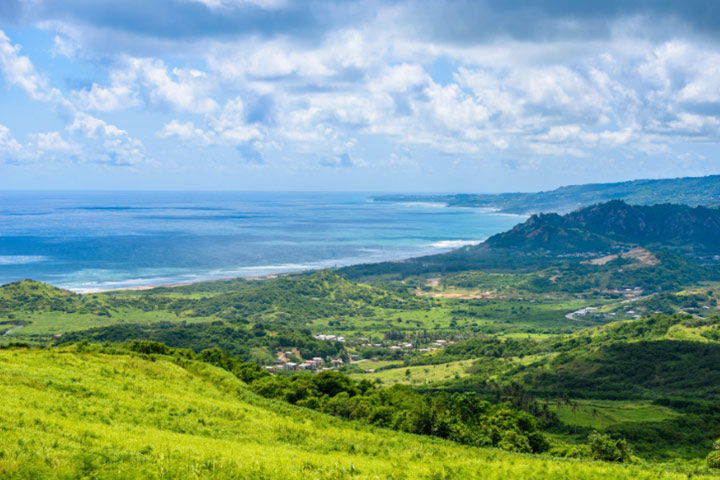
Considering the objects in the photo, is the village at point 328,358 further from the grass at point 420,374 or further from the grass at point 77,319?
the grass at point 77,319

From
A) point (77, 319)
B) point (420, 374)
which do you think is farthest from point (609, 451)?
Answer: point (77, 319)

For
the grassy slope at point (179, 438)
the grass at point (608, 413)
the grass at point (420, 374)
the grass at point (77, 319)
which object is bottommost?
the grass at point (420, 374)

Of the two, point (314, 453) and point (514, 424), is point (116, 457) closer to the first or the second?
point (314, 453)

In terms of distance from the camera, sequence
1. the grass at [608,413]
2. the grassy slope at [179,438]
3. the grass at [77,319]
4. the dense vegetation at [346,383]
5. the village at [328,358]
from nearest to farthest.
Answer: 1. the grassy slope at [179,438]
2. the dense vegetation at [346,383]
3. the grass at [608,413]
4. the village at [328,358]
5. the grass at [77,319]

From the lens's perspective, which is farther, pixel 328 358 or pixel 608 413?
pixel 328 358

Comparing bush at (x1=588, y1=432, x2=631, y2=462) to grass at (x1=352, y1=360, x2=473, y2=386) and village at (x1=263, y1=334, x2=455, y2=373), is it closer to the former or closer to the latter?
grass at (x1=352, y1=360, x2=473, y2=386)

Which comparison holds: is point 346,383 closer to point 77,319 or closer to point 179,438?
point 179,438

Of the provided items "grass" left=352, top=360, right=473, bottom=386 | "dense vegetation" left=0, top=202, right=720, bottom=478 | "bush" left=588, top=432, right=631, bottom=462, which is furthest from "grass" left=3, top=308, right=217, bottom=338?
"bush" left=588, top=432, right=631, bottom=462

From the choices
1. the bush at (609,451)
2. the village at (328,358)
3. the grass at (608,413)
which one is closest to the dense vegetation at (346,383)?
the bush at (609,451)

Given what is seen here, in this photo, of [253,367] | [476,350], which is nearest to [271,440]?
[253,367]
